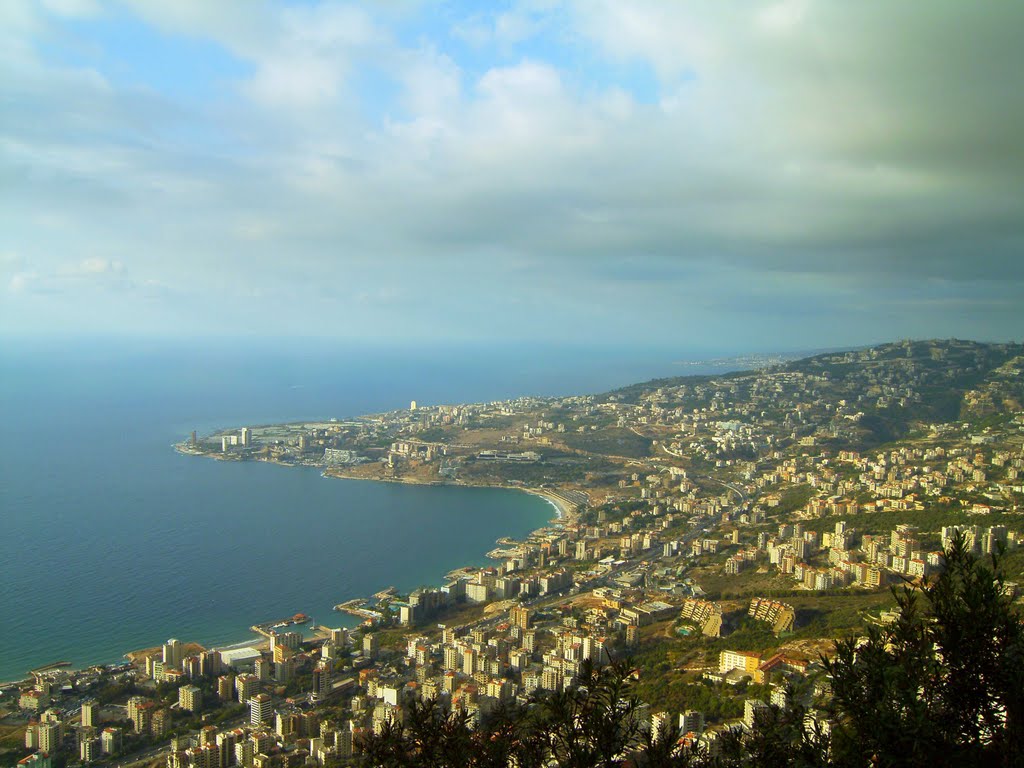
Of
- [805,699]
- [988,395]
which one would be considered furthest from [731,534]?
[988,395]

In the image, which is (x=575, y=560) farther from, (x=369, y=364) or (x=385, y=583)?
(x=369, y=364)

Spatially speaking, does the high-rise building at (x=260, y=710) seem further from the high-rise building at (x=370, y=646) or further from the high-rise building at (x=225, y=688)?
the high-rise building at (x=370, y=646)

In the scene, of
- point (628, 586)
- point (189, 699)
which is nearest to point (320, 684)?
point (189, 699)

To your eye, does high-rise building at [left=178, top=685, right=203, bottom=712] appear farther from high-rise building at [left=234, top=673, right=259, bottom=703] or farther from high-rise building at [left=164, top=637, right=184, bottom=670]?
high-rise building at [left=164, top=637, right=184, bottom=670]

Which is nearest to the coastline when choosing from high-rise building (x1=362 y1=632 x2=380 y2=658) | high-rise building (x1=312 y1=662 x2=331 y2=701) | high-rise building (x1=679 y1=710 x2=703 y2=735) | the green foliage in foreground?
high-rise building (x1=362 y1=632 x2=380 y2=658)

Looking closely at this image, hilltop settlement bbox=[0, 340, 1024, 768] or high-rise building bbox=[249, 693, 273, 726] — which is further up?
hilltop settlement bbox=[0, 340, 1024, 768]

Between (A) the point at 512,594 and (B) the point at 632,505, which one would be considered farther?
(B) the point at 632,505

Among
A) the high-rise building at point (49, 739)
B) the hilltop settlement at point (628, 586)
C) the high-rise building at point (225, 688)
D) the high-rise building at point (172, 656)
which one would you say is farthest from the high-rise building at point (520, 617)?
the high-rise building at point (49, 739)
